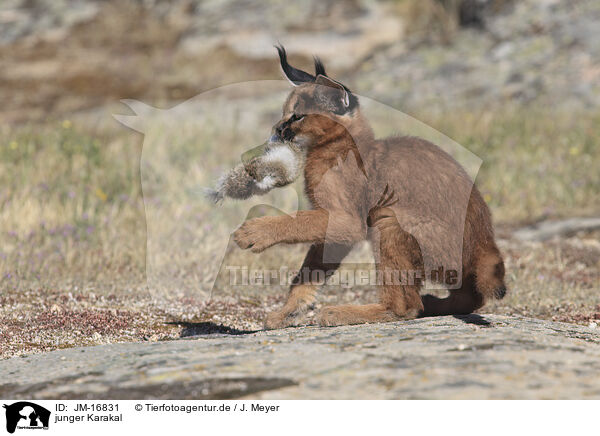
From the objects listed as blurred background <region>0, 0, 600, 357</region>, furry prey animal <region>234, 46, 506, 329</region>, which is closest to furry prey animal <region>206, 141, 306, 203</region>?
furry prey animal <region>234, 46, 506, 329</region>

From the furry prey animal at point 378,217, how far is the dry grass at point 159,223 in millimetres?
1276

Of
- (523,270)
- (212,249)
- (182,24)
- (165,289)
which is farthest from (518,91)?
(182,24)

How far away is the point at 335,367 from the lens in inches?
147

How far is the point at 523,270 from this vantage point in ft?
26.9

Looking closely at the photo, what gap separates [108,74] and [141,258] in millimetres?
14367

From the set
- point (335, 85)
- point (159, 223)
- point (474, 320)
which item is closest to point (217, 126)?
point (159, 223)

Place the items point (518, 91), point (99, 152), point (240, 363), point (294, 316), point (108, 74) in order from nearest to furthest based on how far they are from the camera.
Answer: point (240, 363) < point (294, 316) < point (99, 152) < point (518, 91) < point (108, 74)

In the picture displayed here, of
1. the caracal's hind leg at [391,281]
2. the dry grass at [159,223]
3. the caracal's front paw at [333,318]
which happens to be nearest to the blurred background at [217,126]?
the dry grass at [159,223]

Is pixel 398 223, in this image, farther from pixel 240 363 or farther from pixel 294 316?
pixel 240 363

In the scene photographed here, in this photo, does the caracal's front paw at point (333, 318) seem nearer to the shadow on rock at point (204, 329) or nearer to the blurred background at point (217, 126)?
the shadow on rock at point (204, 329)

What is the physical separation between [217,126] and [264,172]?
8.37 metres

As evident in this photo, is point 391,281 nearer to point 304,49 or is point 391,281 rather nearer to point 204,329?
point 204,329
